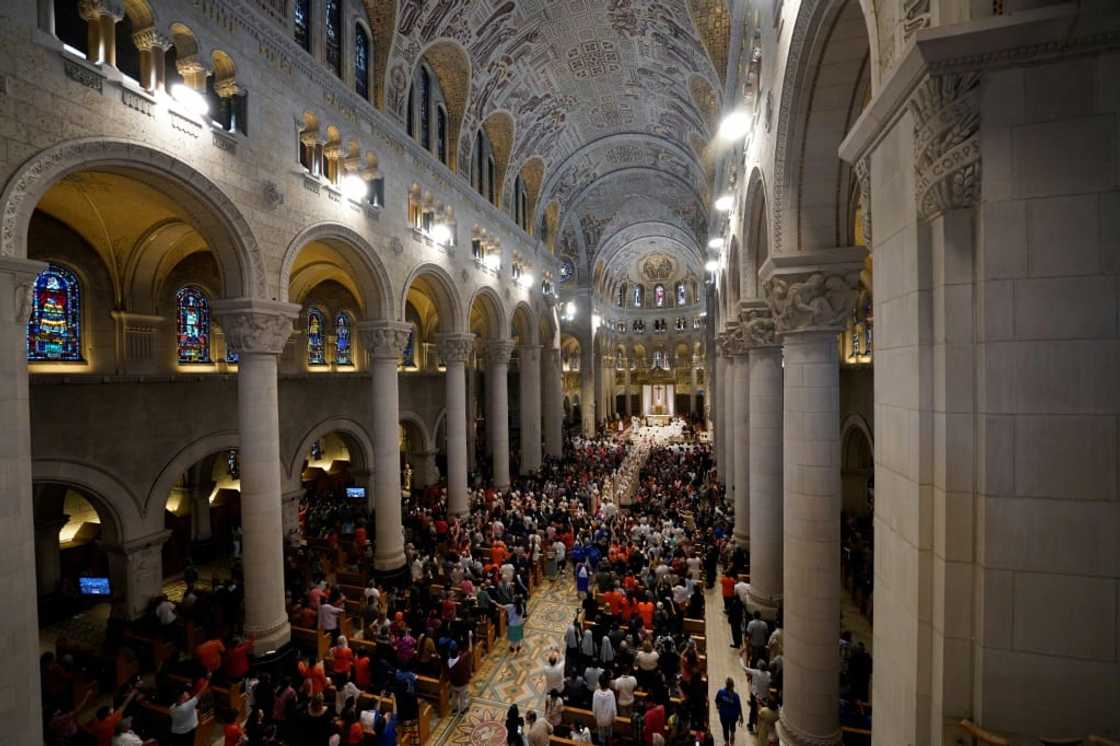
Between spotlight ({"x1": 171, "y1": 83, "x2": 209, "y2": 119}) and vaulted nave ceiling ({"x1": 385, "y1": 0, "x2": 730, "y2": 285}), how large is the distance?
528cm

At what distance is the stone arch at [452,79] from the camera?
1428 centimetres

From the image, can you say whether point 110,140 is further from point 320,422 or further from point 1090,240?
point 320,422

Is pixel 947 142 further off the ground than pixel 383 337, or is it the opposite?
pixel 947 142

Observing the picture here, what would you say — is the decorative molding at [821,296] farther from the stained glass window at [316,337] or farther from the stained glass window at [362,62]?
the stained glass window at [316,337]

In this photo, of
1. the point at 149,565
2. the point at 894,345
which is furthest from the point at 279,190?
the point at 894,345

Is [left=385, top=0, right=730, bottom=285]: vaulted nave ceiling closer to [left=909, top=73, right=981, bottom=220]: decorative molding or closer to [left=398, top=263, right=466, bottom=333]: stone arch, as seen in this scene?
[left=398, top=263, right=466, bottom=333]: stone arch

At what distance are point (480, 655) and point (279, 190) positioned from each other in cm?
869

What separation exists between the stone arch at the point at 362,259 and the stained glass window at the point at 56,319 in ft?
13.3

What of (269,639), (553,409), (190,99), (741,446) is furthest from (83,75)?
(553,409)

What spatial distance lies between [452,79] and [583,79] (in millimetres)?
5338

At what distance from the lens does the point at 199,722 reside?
22.3 ft

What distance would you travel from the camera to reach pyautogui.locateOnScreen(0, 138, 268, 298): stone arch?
18.2ft

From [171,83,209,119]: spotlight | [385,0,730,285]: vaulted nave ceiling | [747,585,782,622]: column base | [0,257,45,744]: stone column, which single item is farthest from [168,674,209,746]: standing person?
[385,0,730,285]: vaulted nave ceiling

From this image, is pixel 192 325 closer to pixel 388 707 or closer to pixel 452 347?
pixel 452 347
